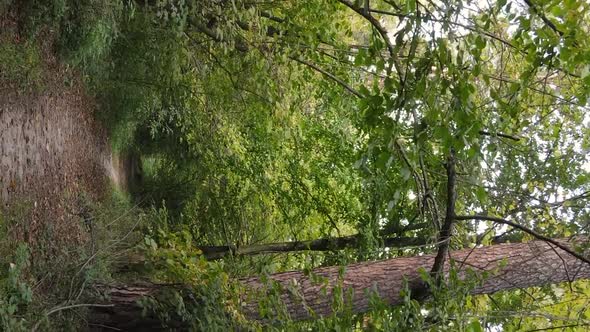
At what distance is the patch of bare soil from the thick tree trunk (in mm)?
1327

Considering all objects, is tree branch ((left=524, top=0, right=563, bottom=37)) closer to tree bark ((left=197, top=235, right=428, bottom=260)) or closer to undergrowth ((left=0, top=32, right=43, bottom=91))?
undergrowth ((left=0, top=32, right=43, bottom=91))

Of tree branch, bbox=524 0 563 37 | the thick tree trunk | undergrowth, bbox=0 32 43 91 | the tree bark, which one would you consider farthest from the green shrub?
tree branch, bbox=524 0 563 37

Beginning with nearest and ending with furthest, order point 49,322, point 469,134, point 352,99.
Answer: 1. point 469,134
2. point 49,322
3. point 352,99

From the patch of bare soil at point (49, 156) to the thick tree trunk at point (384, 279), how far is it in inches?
52.2

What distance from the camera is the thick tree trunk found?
5.91 metres

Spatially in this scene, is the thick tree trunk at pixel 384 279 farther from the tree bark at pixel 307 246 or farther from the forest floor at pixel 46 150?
the tree bark at pixel 307 246

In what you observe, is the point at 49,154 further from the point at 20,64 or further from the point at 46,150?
the point at 20,64

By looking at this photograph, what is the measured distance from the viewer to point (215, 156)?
33.2 feet

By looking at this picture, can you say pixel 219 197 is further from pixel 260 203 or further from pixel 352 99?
pixel 352 99

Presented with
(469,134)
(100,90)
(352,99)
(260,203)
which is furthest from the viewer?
(260,203)

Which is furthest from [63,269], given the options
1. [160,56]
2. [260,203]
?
[260,203]

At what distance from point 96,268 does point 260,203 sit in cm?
476

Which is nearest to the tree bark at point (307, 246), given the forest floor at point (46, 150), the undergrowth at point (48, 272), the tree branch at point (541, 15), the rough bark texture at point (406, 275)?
the forest floor at point (46, 150)

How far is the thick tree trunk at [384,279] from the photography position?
5906mm
